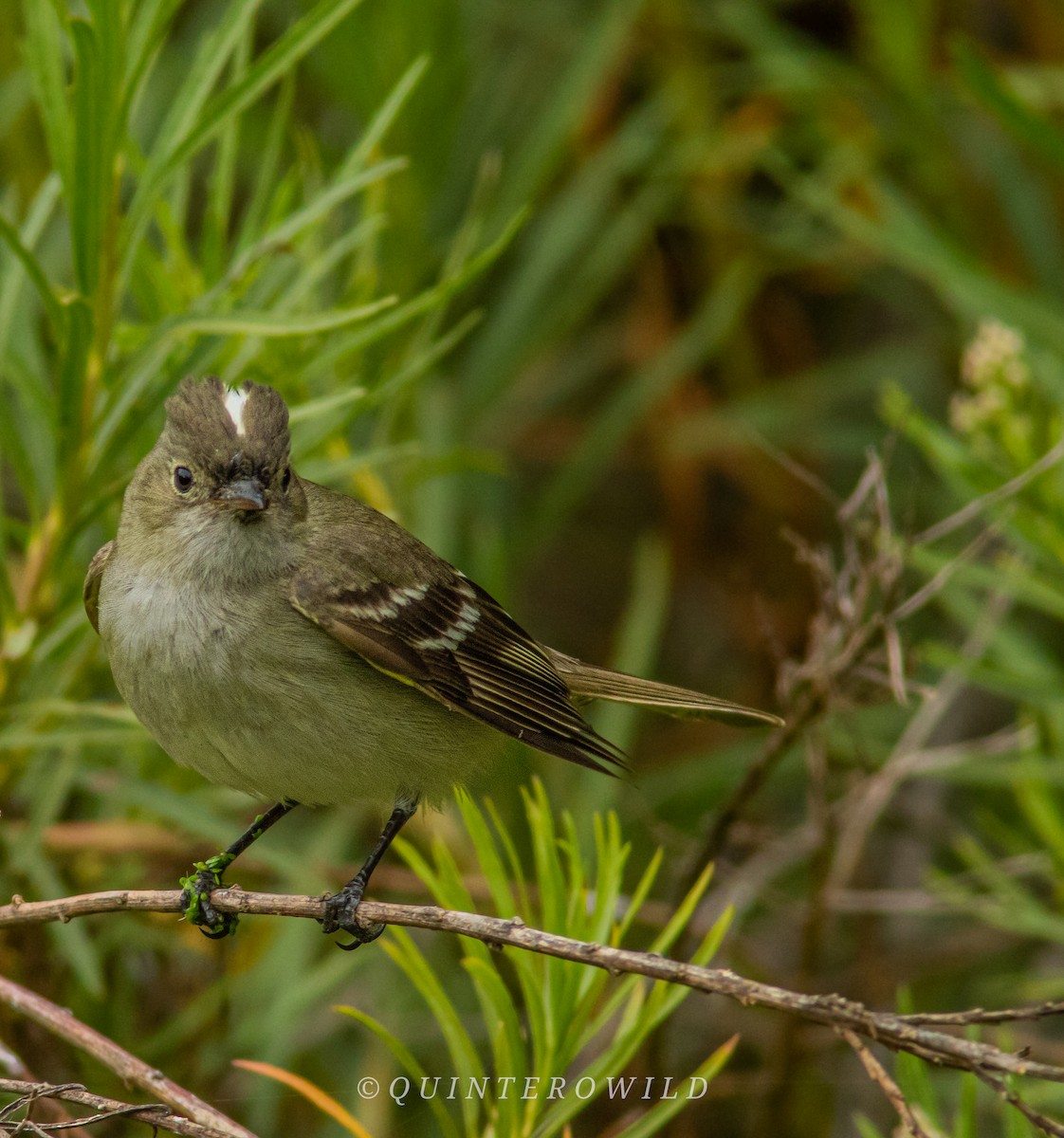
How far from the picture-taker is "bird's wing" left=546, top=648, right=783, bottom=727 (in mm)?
2715

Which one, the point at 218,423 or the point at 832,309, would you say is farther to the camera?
the point at 832,309

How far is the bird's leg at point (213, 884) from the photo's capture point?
93.0 inches

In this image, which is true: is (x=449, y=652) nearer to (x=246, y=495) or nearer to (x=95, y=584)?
(x=246, y=495)

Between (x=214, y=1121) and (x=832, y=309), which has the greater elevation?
(x=832, y=309)

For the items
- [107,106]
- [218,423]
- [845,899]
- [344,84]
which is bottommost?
[845,899]

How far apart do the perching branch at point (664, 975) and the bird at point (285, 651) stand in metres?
0.35

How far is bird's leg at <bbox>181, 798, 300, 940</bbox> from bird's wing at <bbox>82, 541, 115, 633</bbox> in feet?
1.55

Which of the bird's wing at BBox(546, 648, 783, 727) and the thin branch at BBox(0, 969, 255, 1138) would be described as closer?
the thin branch at BBox(0, 969, 255, 1138)

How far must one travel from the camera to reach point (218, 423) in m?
2.44

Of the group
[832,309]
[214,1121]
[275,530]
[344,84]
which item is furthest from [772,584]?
[214,1121]

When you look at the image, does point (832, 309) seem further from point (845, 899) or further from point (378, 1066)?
point (378, 1066)

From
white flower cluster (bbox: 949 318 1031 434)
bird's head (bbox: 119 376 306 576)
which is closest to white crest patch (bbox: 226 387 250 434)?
bird's head (bbox: 119 376 306 576)

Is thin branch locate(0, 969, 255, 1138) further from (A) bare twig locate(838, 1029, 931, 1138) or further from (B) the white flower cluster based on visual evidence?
(B) the white flower cluster

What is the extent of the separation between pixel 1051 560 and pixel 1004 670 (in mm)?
241
